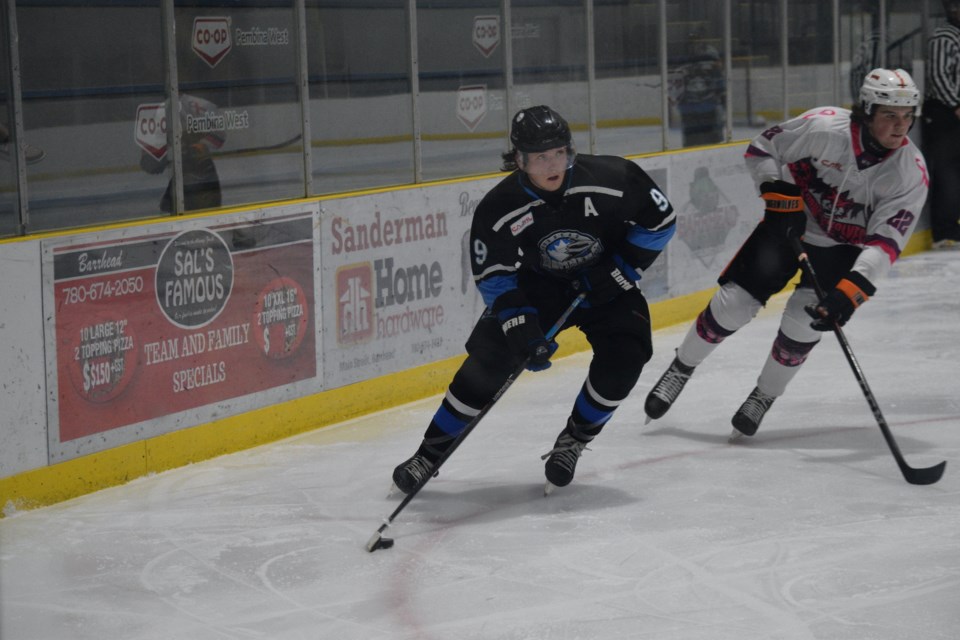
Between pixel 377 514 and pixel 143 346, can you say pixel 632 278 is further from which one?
pixel 143 346

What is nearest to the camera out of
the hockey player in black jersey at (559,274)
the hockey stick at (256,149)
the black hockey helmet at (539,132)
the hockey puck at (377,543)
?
the hockey puck at (377,543)

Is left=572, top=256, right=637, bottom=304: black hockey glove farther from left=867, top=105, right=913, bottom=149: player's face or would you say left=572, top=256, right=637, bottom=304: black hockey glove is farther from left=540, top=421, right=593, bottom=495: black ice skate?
left=867, top=105, right=913, bottom=149: player's face

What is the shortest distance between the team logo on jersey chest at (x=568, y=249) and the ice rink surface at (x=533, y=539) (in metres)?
0.63

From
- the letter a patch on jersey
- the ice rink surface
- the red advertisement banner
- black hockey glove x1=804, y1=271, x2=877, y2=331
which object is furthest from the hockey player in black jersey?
the red advertisement banner

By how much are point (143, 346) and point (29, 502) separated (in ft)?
1.84

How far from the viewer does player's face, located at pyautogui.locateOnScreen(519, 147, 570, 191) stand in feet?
11.2

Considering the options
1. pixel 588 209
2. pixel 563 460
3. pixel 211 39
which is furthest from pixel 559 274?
pixel 211 39

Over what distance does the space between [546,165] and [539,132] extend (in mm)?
94

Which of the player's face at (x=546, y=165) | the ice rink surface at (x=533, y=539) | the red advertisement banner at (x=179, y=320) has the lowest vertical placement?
the ice rink surface at (x=533, y=539)

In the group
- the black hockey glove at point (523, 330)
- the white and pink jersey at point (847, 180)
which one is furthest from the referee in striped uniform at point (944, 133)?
the black hockey glove at point (523, 330)

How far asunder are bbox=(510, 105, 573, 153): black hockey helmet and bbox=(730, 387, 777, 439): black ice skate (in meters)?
1.25

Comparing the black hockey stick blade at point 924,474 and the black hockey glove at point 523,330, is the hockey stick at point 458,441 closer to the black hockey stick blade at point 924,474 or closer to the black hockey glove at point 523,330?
the black hockey glove at point 523,330

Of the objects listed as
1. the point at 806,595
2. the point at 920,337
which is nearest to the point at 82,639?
the point at 806,595

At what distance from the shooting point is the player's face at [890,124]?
153 inches
